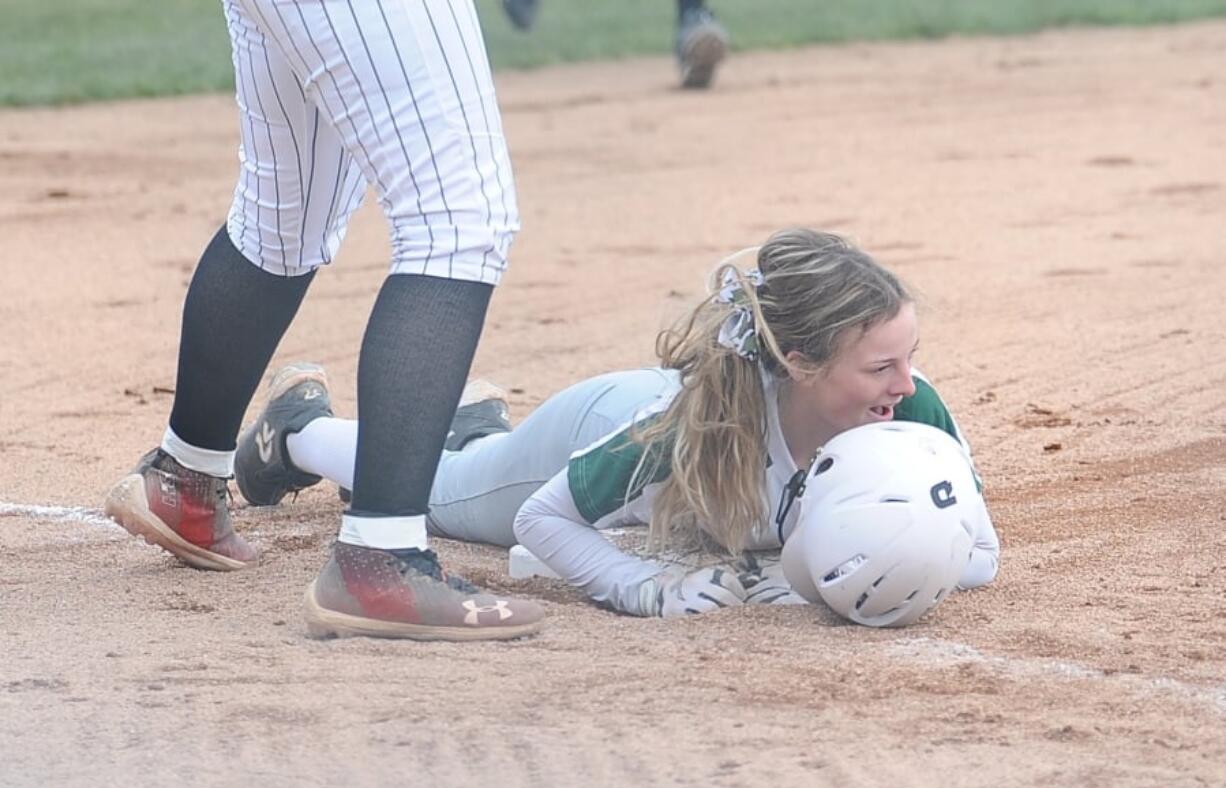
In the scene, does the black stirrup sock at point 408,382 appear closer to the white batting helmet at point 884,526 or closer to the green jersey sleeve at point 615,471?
the green jersey sleeve at point 615,471

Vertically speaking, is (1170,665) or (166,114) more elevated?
(1170,665)

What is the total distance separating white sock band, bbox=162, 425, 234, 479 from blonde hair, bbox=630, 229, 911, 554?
30.0 inches

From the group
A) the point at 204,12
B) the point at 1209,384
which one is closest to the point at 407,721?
the point at 1209,384

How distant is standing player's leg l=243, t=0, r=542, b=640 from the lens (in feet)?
9.59

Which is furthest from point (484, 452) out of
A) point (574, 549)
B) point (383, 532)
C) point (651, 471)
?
point (383, 532)

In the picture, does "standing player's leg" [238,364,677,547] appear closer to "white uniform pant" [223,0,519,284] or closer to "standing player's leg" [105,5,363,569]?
"standing player's leg" [105,5,363,569]

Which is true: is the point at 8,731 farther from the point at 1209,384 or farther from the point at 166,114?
the point at 166,114

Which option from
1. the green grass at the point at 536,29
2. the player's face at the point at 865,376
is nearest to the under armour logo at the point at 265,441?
the player's face at the point at 865,376

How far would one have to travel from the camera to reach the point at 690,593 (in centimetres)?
329

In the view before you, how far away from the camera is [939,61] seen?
11367mm

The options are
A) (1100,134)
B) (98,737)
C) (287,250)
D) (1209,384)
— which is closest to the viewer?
(98,737)

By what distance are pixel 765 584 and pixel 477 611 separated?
55 cm

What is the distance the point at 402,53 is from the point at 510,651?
875 mm

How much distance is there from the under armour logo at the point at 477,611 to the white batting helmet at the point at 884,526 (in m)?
0.46
